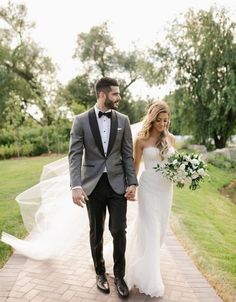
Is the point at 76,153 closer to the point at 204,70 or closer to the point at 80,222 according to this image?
the point at 80,222

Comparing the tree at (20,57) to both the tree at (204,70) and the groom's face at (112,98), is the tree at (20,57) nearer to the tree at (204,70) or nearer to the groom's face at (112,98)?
the tree at (204,70)

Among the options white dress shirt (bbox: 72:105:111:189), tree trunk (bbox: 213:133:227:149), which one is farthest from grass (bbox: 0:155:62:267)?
tree trunk (bbox: 213:133:227:149)

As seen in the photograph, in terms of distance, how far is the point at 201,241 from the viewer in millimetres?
6223

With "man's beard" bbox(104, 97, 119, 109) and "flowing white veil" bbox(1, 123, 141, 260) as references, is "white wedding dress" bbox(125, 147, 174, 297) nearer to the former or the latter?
"man's beard" bbox(104, 97, 119, 109)

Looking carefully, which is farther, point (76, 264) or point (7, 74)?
point (7, 74)

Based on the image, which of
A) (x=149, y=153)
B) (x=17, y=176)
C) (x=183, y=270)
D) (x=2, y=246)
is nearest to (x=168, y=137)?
(x=149, y=153)

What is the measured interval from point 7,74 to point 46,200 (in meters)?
26.7

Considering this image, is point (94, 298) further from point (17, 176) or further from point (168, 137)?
point (17, 176)

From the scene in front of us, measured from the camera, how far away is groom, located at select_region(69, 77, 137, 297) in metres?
3.99

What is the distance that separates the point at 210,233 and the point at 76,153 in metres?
3.83

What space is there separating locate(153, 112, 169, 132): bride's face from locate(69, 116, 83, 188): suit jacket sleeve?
84 centimetres

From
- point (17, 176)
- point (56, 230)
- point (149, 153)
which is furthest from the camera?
point (17, 176)

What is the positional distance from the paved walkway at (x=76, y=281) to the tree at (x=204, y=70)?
56.1 ft

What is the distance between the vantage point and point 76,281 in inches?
175
